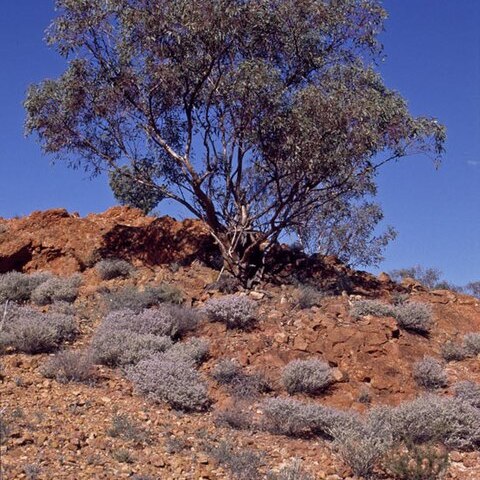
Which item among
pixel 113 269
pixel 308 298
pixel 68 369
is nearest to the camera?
pixel 68 369

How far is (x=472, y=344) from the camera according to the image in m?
12.4

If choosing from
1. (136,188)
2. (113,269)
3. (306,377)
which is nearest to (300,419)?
(306,377)

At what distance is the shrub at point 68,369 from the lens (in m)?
9.41

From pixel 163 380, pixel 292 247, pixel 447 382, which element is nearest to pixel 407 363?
pixel 447 382

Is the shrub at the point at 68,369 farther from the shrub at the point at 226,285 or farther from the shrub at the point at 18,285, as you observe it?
the shrub at the point at 226,285

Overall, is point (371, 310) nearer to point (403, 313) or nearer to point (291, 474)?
point (403, 313)

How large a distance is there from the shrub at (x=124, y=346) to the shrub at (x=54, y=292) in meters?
2.60

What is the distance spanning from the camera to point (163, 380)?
9.31m

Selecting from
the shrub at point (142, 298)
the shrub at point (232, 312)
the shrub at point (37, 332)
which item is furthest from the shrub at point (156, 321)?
the shrub at point (37, 332)

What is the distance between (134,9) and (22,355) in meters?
7.42

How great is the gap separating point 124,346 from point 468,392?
4904mm

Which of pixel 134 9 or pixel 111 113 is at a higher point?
pixel 134 9

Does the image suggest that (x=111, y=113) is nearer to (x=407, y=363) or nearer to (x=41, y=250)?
(x=41, y=250)

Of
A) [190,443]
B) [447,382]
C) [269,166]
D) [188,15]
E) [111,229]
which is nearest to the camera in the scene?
[190,443]
